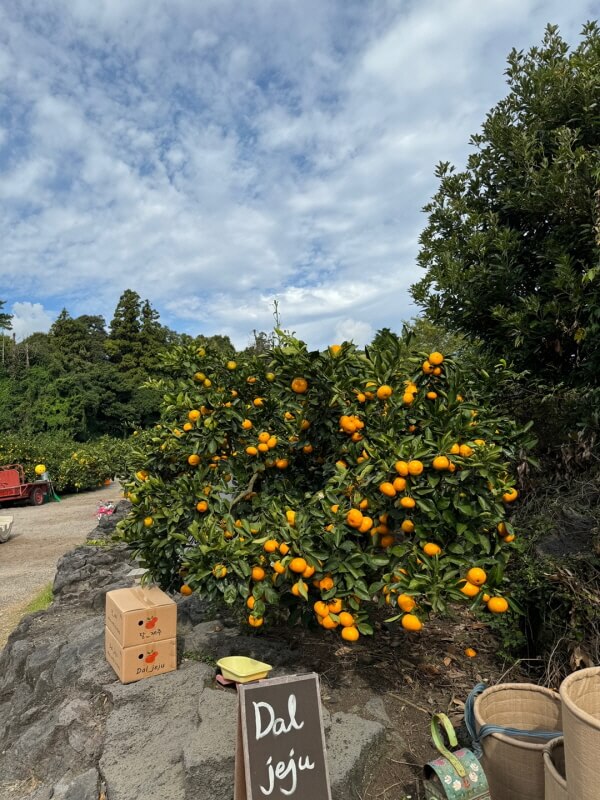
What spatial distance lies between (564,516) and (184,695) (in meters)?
2.47

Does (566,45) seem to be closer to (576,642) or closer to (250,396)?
(250,396)

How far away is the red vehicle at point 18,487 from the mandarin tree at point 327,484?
38.4 ft

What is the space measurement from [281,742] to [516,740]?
2.92 feet

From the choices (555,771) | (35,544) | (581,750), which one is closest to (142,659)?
(555,771)

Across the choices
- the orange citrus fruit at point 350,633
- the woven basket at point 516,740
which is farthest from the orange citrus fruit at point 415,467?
the woven basket at point 516,740

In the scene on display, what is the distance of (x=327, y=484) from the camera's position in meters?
2.62

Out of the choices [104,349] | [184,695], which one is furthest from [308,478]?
[104,349]

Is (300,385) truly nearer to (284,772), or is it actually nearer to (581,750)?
(284,772)

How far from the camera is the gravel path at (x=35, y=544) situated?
6.38 metres

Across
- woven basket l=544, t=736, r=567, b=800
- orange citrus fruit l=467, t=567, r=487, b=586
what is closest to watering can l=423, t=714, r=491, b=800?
woven basket l=544, t=736, r=567, b=800

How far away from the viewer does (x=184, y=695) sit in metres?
2.85

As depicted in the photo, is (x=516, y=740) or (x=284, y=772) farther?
(x=516, y=740)

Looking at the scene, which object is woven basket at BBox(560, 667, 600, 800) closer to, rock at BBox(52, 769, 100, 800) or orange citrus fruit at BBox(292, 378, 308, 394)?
orange citrus fruit at BBox(292, 378, 308, 394)

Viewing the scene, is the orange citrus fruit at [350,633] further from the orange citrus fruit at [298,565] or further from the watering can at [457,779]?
the watering can at [457,779]
